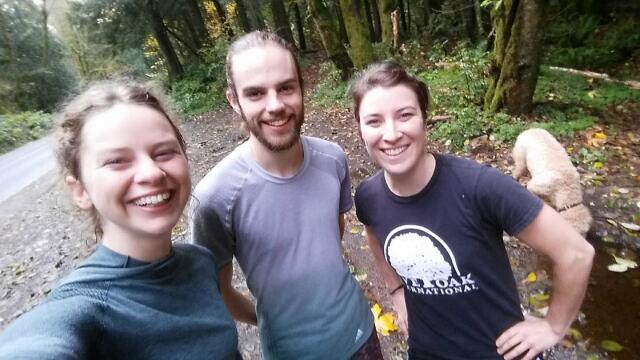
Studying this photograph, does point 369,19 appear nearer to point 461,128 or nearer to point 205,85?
point 205,85

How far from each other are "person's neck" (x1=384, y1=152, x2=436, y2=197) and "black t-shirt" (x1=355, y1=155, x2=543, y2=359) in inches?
1.3

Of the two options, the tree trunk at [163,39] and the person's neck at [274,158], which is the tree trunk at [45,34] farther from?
the person's neck at [274,158]

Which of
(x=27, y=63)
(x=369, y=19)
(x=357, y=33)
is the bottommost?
(x=357, y=33)

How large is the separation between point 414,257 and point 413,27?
17.1 metres

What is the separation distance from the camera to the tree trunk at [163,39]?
1764cm

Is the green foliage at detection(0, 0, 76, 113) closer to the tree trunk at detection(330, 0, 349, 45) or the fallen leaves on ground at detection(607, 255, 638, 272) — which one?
the tree trunk at detection(330, 0, 349, 45)

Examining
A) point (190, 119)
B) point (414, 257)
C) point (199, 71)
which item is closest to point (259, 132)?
point (414, 257)

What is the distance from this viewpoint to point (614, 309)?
3307 millimetres

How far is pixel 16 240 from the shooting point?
7547mm

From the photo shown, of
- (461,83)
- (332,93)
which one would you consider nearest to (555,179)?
(461,83)

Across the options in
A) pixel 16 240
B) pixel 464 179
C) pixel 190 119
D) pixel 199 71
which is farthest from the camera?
pixel 199 71

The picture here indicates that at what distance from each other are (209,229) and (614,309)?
3502mm

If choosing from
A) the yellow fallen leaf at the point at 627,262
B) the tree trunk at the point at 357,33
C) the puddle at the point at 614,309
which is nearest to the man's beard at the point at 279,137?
the puddle at the point at 614,309

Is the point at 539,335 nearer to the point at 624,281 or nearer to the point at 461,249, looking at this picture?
the point at 461,249
